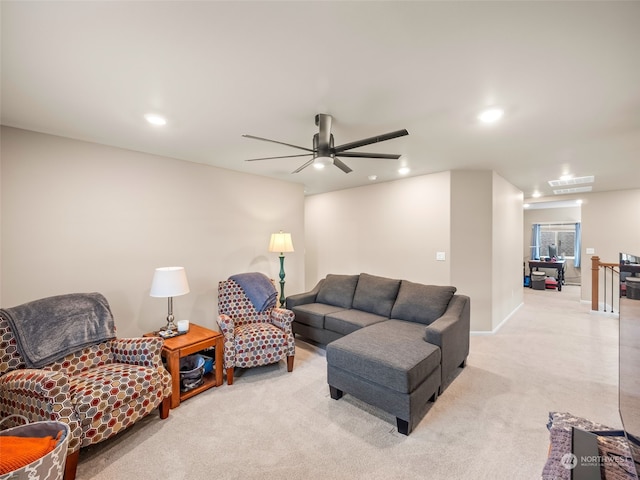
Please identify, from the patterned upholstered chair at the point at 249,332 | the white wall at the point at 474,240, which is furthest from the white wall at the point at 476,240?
the patterned upholstered chair at the point at 249,332

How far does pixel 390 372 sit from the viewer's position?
82.4 inches

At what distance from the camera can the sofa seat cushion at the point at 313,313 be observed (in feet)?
11.8

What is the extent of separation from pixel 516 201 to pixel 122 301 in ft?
21.7

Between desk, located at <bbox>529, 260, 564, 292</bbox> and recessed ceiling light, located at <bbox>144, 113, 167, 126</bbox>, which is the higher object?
recessed ceiling light, located at <bbox>144, 113, 167, 126</bbox>

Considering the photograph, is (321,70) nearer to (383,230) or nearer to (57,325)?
(57,325)

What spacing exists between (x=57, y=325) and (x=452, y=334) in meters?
3.47

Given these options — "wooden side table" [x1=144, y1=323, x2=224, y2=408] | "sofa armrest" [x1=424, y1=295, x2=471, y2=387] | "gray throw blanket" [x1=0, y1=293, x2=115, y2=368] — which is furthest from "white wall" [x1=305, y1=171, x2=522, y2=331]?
"gray throw blanket" [x1=0, y1=293, x2=115, y2=368]

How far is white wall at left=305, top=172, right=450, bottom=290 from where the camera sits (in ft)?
14.0

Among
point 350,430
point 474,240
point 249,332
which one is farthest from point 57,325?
point 474,240

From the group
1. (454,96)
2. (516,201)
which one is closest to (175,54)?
(454,96)

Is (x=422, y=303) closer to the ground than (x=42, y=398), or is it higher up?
higher up

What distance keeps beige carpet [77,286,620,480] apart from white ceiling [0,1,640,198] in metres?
2.48

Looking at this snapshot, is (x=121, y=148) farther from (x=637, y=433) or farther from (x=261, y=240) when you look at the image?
(x=637, y=433)

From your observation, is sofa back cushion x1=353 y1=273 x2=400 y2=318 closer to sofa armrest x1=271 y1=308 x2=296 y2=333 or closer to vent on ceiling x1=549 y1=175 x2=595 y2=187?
sofa armrest x1=271 y1=308 x2=296 y2=333
